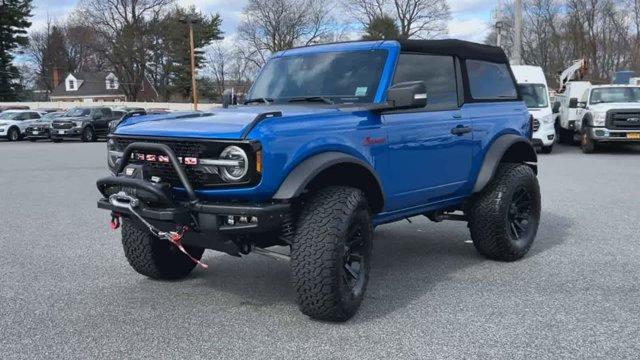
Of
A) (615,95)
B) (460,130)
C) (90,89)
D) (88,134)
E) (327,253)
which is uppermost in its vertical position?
(90,89)

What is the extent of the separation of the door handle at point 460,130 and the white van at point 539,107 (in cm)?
1264

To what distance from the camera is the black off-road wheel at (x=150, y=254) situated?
5.25 meters

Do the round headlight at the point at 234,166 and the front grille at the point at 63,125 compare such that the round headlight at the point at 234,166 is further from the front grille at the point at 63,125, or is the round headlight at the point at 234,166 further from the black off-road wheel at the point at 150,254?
the front grille at the point at 63,125

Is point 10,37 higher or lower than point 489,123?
higher

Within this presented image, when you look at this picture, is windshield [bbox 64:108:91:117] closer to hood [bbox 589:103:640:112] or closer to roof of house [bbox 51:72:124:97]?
hood [bbox 589:103:640:112]

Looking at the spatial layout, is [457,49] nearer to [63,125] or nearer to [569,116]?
[569,116]

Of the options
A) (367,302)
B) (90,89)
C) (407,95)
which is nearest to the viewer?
(407,95)

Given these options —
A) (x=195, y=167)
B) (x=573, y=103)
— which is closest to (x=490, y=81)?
(x=195, y=167)

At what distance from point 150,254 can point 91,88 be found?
85074mm

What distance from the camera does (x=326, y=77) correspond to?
5395 millimetres

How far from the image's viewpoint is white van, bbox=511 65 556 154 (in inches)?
695

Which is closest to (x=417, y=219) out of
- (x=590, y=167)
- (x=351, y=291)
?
(x=351, y=291)

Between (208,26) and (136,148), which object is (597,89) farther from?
(208,26)

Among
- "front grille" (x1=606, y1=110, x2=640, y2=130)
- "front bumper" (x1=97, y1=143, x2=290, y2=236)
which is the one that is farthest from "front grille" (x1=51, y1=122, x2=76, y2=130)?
"front bumper" (x1=97, y1=143, x2=290, y2=236)
